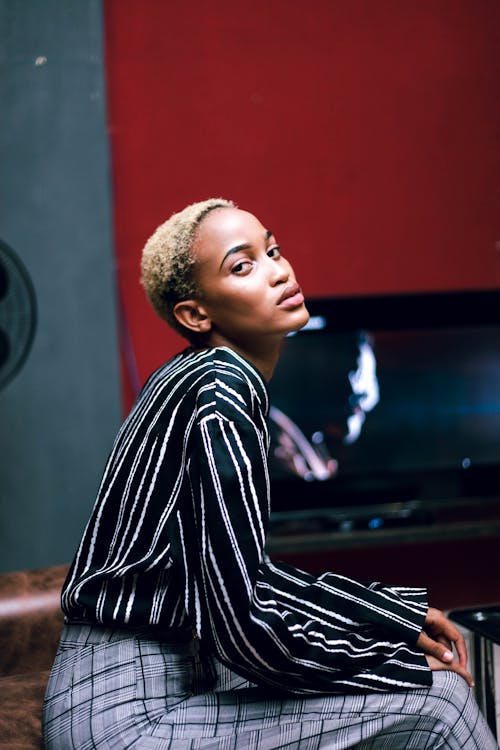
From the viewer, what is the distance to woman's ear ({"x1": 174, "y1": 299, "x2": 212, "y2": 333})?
1.28 meters

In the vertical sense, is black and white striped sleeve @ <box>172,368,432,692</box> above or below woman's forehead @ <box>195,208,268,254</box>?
below

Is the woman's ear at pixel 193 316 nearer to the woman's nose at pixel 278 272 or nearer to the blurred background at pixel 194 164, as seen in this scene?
the woman's nose at pixel 278 272

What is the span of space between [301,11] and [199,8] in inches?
14.9

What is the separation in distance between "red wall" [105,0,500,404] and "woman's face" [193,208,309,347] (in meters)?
1.81

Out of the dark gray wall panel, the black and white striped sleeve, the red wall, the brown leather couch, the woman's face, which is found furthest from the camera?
the red wall

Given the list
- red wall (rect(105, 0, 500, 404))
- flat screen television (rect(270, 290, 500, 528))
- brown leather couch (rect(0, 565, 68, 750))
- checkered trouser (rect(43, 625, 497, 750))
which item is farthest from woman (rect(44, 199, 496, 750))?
red wall (rect(105, 0, 500, 404))

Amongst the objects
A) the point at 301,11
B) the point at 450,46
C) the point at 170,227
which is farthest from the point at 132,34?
the point at 170,227

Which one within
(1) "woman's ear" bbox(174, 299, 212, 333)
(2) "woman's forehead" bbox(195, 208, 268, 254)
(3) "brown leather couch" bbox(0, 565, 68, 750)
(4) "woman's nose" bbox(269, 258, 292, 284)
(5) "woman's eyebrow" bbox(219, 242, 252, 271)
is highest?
(2) "woman's forehead" bbox(195, 208, 268, 254)

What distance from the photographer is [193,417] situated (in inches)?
42.4

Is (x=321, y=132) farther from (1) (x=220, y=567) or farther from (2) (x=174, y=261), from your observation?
(1) (x=220, y=567)

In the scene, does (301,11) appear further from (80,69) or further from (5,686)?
(5,686)

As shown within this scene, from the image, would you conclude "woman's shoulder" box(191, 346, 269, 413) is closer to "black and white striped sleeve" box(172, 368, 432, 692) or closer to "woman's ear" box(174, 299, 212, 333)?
"black and white striped sleeve" box(172, 368, 432, 692)

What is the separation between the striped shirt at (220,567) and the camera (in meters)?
1.02

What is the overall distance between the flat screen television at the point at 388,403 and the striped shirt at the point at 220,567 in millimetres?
1769
